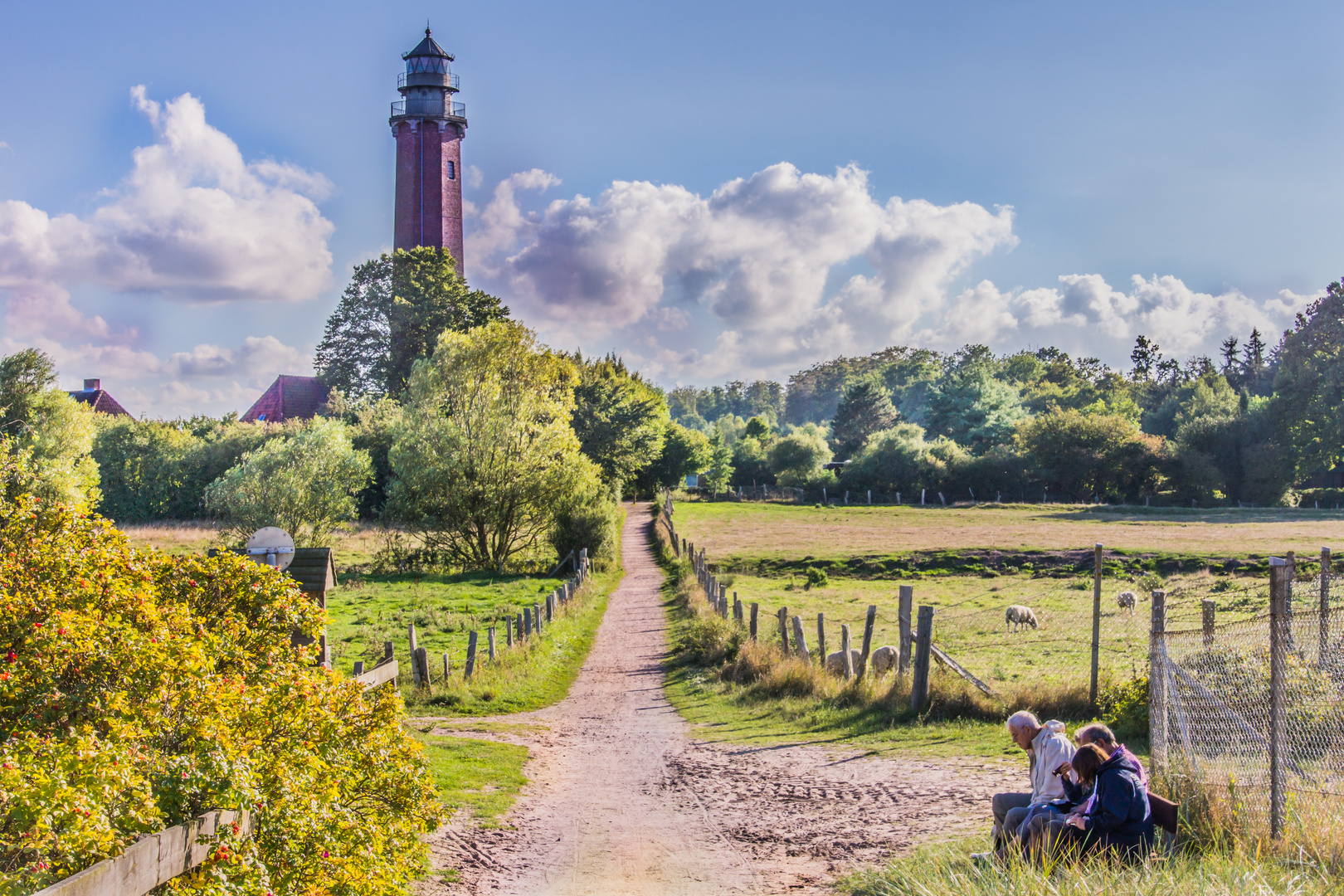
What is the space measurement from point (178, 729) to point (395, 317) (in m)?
56.4

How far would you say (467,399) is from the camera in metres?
37.0

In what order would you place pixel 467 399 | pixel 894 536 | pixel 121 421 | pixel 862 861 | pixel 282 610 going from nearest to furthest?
pixel 282 610 < pixel 862 861 < pixel 467 399 < pixel 894 536 < pixel 121 421

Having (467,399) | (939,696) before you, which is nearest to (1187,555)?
(939,696)

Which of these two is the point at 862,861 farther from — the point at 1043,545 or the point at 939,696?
the point at 1043,545

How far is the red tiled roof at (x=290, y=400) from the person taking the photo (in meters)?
62.9

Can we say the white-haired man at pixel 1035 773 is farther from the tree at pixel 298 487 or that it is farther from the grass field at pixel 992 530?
the tree at pixel 298 487

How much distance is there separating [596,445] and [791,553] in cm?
2260

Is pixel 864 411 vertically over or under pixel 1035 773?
over

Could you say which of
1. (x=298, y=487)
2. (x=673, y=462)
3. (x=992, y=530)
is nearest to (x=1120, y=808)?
(x=298, y=487)

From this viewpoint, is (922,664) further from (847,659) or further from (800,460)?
(800,460)

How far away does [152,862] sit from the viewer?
3719 mm

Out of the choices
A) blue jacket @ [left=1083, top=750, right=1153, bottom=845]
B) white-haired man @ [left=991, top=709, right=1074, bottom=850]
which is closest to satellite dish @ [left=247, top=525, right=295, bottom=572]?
white-haired man @ [left=991, top=709, right=1074, bottom=850]

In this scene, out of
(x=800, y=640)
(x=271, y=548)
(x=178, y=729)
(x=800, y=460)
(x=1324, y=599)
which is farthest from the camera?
(x=800, y=460)

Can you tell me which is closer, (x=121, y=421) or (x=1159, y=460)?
(x=121, y=421)
